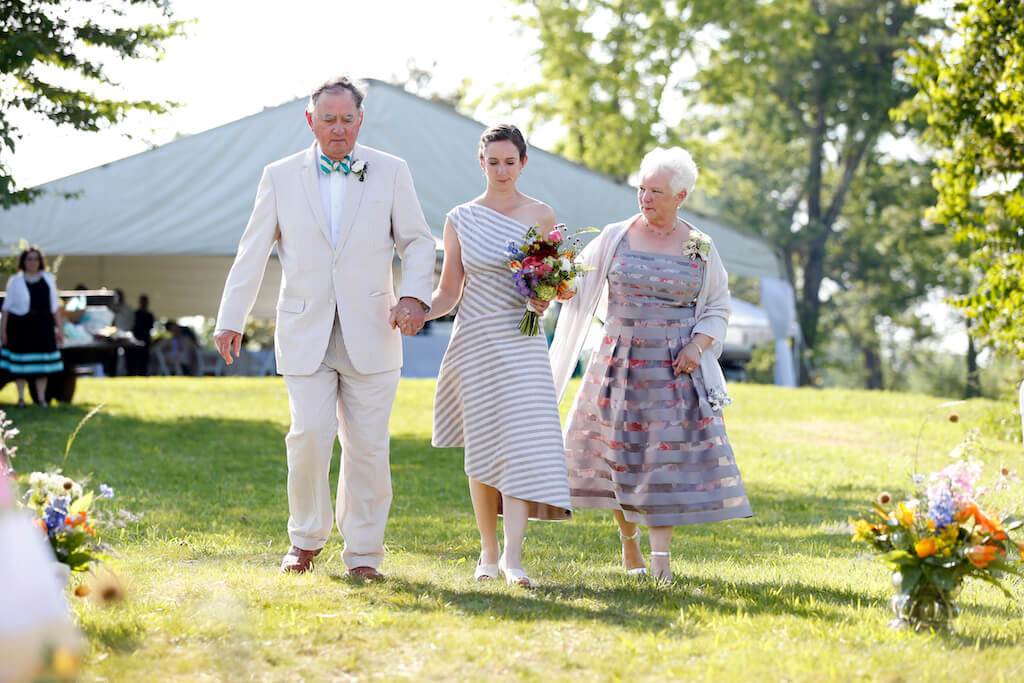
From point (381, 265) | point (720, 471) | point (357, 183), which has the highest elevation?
point (357, 183)

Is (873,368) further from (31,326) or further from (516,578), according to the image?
(516,578)

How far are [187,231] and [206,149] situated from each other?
112 centimetres

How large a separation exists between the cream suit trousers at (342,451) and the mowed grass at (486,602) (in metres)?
0.21

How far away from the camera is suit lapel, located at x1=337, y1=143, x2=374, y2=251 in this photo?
16.4 feet

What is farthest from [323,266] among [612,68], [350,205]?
[612,68]

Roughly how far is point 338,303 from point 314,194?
1.56 feet

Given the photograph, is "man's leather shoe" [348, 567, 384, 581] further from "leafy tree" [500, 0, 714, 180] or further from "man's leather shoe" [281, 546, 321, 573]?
"leafy tree" [500, 0, 714, 180]

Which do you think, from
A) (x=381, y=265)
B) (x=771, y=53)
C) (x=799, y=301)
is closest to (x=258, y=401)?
(x=381, y=265)

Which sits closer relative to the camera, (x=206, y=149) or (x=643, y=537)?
(x=643, y=537)

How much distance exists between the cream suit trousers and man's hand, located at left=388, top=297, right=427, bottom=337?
24 centimetres

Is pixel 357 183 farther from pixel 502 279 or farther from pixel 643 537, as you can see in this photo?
pixel 643 537

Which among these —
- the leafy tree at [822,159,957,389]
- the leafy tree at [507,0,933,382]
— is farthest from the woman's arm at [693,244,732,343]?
the leafy tree at [822,159,957,389]

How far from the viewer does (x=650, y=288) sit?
5.39 meters

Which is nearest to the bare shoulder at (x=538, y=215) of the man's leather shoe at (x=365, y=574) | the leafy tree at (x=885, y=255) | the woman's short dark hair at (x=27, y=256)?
the man's leather shoe at (x=365, y=574)
